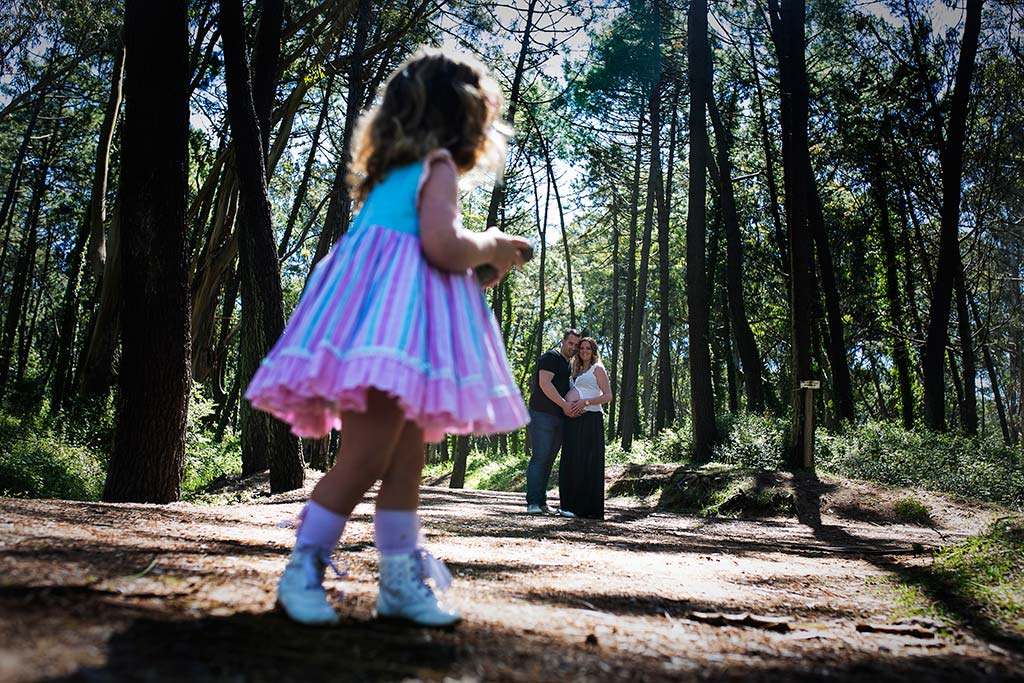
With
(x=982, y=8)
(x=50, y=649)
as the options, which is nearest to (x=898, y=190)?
(x=982, y=8)

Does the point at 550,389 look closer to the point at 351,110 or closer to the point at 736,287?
the point at 351,110

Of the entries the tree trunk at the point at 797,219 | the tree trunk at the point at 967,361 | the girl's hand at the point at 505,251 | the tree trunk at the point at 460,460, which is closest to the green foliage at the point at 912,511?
the tree trunk at the point at 797,219

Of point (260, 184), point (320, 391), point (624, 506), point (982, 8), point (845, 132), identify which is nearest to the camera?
point (320, 391)

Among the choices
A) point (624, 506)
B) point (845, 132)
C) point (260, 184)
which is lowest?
point (624, 506)

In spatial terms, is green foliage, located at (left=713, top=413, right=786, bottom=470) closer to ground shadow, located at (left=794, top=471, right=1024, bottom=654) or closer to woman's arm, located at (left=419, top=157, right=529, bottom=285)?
ground shadow, located at (left=794, top=471, right=1024, bottom=654)

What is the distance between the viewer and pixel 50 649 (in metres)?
1.72

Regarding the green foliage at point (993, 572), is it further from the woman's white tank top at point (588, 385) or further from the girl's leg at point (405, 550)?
the woman's white tank top at point (588, 385)

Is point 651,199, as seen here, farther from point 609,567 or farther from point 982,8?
point 609,567

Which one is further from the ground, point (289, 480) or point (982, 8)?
point (982, 8)

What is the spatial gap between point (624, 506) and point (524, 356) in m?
28.7

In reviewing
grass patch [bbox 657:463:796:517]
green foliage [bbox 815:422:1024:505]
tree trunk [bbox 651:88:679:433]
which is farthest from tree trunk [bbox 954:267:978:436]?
grass patch [bbox 657:463:796:517]

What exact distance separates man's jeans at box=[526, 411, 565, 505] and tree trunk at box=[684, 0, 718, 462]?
7196 millimetres

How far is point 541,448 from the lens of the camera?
342 inches

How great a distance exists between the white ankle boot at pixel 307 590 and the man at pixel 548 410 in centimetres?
599
